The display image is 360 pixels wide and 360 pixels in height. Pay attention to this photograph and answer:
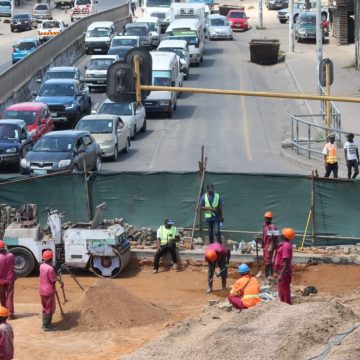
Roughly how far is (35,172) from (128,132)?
710 cm

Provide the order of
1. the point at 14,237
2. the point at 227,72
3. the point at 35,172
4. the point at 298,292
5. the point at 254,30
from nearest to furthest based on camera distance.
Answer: the point at 298,292
the point at 14,237
the point at 35,172
the point at 227,72
the point at 254,30

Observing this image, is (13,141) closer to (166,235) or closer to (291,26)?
(166,235)

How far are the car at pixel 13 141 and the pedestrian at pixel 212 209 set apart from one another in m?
10.9

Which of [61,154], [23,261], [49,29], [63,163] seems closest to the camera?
[23,261]

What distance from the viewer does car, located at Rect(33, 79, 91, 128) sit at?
1652 inches

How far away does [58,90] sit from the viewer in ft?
142

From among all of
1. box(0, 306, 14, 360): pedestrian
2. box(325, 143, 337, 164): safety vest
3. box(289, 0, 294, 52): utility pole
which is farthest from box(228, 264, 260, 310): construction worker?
box(289, 0, 294, 52): utility pole

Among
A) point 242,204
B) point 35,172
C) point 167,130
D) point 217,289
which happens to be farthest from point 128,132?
A: point 217,289

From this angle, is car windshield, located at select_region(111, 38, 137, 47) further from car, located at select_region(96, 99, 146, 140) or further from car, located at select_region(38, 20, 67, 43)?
car, located at select_region(96, 99, 146, 140)

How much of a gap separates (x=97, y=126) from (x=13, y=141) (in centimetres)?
329

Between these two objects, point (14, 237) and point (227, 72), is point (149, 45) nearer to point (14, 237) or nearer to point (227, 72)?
point (227, 72)

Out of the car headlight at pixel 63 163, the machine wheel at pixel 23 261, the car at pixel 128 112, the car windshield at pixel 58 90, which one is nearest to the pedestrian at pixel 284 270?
the machine wheel at pixel 23 261

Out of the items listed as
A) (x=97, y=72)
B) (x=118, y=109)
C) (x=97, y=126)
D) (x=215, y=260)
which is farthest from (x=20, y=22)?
(x=215, y=260)

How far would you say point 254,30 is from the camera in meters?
80.9
